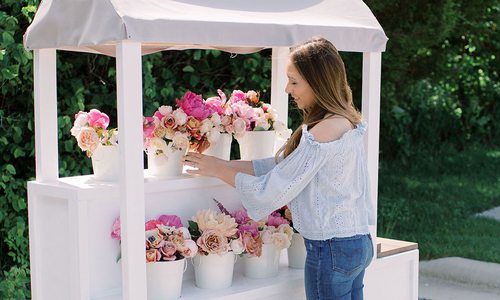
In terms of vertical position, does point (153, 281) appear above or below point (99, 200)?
below

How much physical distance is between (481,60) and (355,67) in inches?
190

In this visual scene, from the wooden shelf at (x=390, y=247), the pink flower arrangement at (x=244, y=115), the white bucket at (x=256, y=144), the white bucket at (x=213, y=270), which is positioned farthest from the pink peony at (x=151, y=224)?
the wooden shelf at (x=390, y=247)

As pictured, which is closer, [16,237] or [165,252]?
[165,252]

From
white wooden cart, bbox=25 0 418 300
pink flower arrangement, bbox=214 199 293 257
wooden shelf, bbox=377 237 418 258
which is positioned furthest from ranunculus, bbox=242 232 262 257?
wooden shelf, bbox=377 237 418 258

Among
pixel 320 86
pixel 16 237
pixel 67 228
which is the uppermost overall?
pixel 320 86

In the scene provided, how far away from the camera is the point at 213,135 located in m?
3.31

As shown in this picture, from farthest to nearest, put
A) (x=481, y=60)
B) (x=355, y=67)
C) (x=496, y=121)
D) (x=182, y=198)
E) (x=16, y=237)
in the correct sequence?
(x=496, y=121) → (x=481, y=60) → (x=355, y=67) → (x=16, y=237) → (x=182, y=198)

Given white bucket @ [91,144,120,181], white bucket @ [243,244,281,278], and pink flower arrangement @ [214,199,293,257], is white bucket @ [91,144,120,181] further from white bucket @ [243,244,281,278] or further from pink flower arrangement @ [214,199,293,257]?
white bucket @ [243,244,281,278]

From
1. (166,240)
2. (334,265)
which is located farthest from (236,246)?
(334,265)

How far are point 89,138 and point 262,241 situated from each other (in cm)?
84

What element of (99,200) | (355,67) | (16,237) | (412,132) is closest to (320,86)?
(99,200)

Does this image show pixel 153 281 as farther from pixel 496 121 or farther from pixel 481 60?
pixel 496 121

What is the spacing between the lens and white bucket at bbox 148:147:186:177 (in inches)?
127

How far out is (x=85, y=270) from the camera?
2.93 metres
